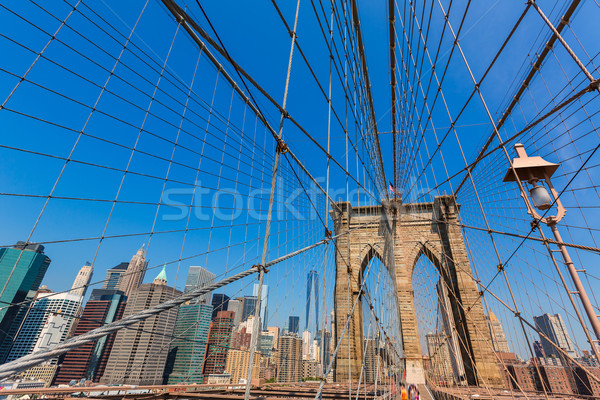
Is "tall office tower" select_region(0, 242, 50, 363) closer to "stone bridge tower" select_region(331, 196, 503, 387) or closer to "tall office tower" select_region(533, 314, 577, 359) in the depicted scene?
"stone bridge tower" select_region(331, 196, 503, 387)

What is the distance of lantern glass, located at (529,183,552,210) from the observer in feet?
11.7

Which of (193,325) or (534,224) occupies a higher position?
(534,224)

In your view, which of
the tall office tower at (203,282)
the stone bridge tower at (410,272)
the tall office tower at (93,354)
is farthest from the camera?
the tall office tower at (93,354)

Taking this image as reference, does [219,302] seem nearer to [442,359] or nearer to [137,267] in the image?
[137,267]

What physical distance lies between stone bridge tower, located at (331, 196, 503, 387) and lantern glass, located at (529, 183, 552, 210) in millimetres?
6428

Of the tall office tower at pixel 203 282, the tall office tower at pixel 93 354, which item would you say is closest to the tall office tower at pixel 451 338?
the tall office tower at pixel 203 282

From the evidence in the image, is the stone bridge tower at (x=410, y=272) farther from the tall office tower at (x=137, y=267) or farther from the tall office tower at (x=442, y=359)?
the tall office tower at (x=137, y=267)

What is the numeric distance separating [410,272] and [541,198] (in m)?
10.0

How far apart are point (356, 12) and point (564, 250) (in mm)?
4834

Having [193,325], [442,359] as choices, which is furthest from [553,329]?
[193,325]

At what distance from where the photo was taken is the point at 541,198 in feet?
11.9

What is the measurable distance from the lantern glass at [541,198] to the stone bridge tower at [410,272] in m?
6.43

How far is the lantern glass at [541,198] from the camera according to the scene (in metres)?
3.57

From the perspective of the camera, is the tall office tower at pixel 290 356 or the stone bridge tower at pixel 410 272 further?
the tall office tower at pixel 290 356
